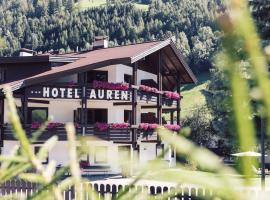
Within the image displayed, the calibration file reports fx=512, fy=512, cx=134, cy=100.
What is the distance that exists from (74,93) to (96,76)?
289cm

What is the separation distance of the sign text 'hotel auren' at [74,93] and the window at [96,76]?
1920 mm

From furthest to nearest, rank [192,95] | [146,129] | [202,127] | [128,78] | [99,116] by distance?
[192,95] → [202,127] → [128,78] → [99,116] → [146,129]

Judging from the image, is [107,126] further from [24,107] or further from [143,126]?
[24,107]

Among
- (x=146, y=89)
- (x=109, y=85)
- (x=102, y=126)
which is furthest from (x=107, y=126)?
(x=146, y=89)

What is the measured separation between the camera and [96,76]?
92.6ft

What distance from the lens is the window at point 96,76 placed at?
28172 mm

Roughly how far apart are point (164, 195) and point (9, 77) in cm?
2846

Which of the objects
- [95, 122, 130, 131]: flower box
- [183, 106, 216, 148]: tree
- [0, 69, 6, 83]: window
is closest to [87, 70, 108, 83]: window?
[95, 122, 130, 131]: flower box

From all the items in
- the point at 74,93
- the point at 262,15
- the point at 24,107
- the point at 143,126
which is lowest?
the point at 143,126

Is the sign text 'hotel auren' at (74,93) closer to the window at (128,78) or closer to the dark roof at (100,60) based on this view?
the dark roof at (100,60)

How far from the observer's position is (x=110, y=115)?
1150 inches

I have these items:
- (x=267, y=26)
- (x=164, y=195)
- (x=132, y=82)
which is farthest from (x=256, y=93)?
(x=132, y=82)

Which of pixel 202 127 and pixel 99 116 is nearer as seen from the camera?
pixel 99 116

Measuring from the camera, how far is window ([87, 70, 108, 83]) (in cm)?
2817
